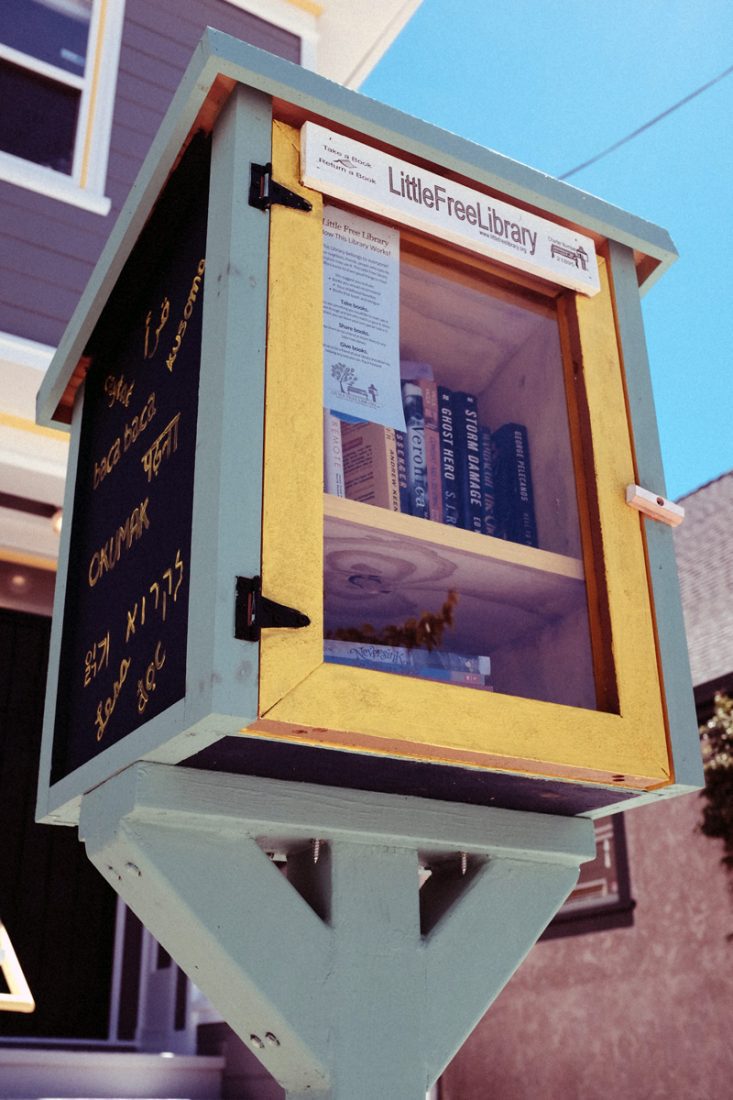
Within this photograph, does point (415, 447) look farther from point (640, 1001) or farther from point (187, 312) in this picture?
point (640, 1001)

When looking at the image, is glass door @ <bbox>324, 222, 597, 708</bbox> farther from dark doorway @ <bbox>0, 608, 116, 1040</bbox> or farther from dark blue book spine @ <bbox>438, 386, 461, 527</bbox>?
dark doorway @ <bbox>0, 608, 116, 1040</bbox>

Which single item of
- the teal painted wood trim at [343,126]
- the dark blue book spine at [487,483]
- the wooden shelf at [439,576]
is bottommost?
the wooden shelf at [439,576]

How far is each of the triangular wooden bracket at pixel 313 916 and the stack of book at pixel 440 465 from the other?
34 centimetres

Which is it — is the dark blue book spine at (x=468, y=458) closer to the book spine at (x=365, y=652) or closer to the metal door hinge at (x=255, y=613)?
the book spine at (x=365, y=652)

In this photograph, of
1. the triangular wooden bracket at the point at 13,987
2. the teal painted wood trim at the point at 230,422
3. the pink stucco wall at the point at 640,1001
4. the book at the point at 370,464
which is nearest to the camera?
the teal painted wood trim at the point at 230,422

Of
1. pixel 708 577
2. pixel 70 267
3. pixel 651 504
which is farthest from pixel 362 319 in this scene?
pixel 708 577

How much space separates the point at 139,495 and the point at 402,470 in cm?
33

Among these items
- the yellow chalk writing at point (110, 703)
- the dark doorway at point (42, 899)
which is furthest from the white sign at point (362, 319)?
the dark doorway at point (42, 899)

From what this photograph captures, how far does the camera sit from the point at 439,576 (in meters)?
1.27

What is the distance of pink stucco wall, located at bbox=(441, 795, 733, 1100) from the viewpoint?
19.9 feet

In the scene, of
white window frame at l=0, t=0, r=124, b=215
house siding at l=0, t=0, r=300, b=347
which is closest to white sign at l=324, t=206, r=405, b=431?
house siding at l=0, t=0, r=300, b=347

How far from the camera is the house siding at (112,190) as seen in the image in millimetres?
3742

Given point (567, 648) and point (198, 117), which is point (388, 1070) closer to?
point (567, 648)

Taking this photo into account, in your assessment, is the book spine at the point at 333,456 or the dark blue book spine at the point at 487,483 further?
the dark blue book spine at the point at 487,483
